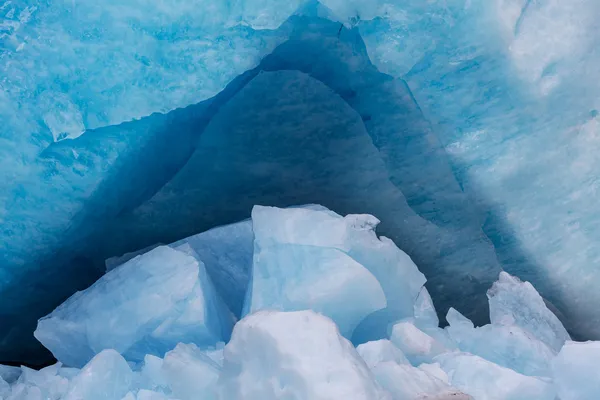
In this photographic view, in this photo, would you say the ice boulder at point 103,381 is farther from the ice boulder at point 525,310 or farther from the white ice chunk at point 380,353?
the ice boulder at point 525,310

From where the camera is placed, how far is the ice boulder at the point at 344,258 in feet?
4.20

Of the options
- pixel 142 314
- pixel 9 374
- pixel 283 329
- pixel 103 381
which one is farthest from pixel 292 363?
pixel 9 374

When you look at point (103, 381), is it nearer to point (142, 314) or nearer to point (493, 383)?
point (142, 314)

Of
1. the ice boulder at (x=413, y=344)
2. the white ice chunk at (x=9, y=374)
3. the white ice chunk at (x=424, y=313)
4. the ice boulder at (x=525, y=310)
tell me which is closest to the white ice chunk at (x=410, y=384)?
the ice boulder at (x=413, y=344)

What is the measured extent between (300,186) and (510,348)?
764 millimetres

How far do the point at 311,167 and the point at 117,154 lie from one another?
597 mm

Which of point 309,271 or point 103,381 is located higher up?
point 309,271

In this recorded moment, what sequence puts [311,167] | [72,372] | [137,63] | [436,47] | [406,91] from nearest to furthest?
[72,372] < [137,63] < [436,47] < [406,91] < [311,167]

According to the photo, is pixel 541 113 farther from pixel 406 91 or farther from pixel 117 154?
pixel 117 154

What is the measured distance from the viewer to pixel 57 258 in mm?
1525

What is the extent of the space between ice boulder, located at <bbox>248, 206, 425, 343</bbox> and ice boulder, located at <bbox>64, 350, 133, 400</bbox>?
1.01ft

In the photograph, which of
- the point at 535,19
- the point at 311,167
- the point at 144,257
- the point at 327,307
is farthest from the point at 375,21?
the point at 144,257

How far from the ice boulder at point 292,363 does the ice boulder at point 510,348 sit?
1.98 ft

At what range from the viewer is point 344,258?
1296 millimetres
